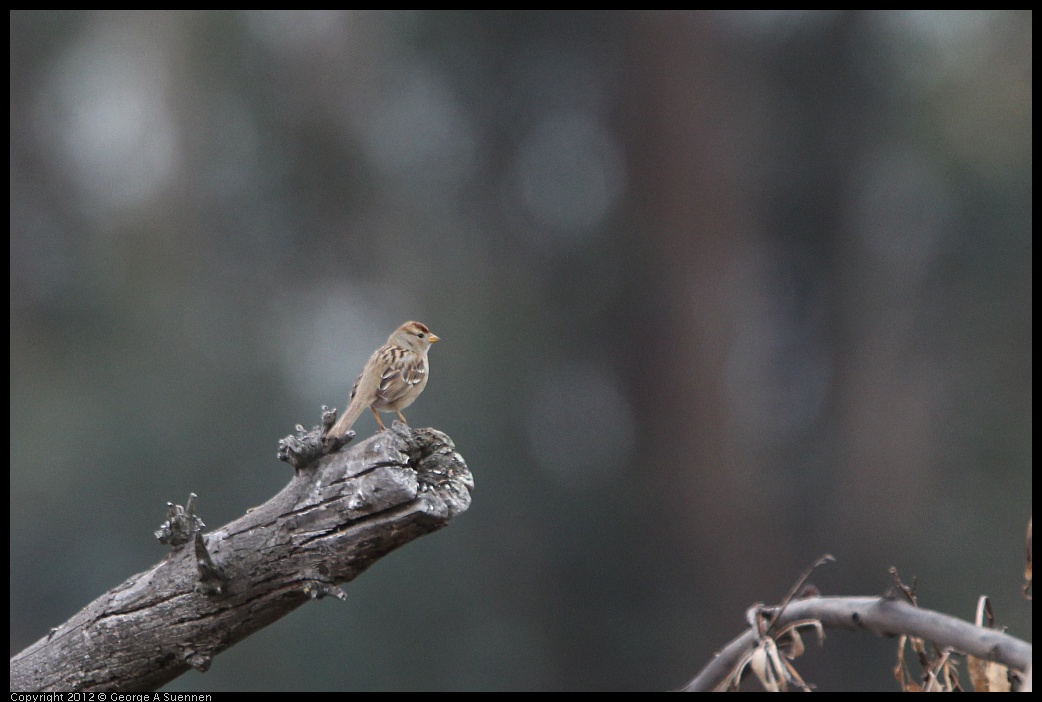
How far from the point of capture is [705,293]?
12461 mm

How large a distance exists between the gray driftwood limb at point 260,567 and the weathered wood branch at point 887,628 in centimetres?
68

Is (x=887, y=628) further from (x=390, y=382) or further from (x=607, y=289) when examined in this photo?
(x=607, y=289)

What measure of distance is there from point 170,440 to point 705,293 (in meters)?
6.35

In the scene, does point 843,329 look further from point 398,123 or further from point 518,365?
point 398,123

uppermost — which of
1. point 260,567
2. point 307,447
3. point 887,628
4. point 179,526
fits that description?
point 307,447

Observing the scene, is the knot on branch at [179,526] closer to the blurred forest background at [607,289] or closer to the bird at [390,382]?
the bird at [390,382]

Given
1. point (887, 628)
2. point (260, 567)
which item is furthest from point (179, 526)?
point (887, 628)

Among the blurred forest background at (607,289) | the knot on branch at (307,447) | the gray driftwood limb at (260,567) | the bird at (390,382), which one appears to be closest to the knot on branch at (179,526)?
the gray driftwood limb at (260,567)

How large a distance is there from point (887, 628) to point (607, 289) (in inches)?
413

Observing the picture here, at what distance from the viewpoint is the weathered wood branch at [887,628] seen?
1.71 meters

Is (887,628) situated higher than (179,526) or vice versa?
(179,526)

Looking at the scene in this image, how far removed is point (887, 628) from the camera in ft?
6.17

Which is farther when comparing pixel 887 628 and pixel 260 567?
pixel 260 567

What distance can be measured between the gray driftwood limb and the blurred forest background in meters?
8.61
